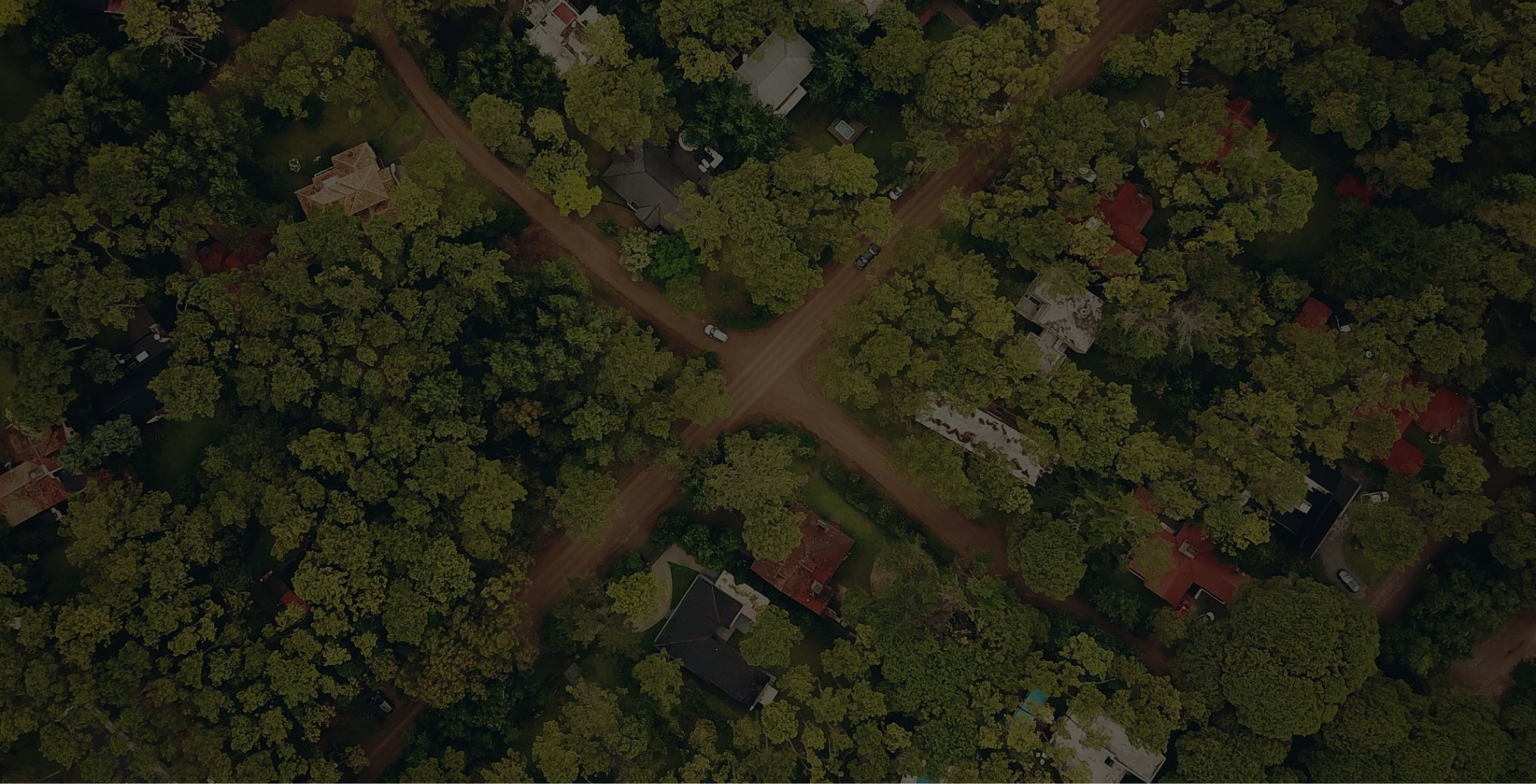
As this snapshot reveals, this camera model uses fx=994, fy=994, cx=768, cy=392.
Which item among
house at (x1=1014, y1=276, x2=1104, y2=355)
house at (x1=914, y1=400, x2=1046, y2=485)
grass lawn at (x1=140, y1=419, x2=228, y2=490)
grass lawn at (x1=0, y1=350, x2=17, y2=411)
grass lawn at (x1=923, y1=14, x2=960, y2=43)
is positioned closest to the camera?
grass lawn at (x1=0, y1=350, x2=17, y2=411)

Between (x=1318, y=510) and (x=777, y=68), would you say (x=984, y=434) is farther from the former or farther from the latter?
(x=777, y=68)

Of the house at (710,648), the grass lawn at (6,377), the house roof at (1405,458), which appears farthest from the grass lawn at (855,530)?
the grass lawn at (6,377)

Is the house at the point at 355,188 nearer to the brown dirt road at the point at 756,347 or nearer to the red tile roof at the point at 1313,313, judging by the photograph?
the brown dirt road at the point at 756,347

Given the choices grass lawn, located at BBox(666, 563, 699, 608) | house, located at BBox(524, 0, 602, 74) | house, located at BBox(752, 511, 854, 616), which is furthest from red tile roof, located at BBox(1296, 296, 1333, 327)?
house, located at BBox(524, 0, 602, 74)

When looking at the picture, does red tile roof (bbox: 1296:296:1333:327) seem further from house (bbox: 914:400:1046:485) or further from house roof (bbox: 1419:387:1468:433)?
house (bbox: 914:400:1046:485)


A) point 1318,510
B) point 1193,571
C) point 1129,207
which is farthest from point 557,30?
point 1318,510

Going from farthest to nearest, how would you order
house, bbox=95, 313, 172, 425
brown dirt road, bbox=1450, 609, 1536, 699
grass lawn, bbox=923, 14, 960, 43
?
grass lawn, bbox=923, 14, 960, 43 → brown dirt road, bbox=1450, 609, 1536, 699 → house, bbox=95, 313, 172, 425
